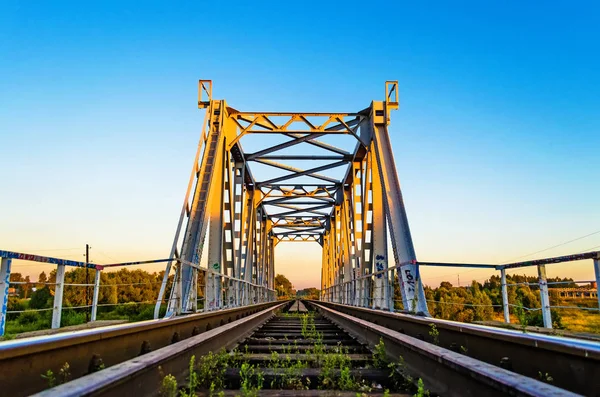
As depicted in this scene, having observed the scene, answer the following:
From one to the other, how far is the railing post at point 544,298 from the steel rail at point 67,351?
13.2ft

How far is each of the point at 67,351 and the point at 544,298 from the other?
4648mm

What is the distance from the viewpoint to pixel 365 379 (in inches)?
113

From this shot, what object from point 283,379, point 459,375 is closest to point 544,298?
point 459,375

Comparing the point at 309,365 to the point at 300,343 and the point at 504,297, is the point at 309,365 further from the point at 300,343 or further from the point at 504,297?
the point at 504,297

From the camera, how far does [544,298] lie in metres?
4.67

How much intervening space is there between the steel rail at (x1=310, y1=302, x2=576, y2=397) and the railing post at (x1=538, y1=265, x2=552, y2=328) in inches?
81.8

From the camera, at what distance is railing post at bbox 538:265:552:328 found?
4.54 m

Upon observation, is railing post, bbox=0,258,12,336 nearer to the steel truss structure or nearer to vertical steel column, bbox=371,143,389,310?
the steel truss structure

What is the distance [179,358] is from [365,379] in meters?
A: 1.28

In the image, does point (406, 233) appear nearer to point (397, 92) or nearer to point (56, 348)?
point (397, 92)

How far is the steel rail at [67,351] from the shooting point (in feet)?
6.42

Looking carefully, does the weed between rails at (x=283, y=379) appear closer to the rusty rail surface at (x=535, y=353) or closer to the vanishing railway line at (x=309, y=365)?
the vanishing railway line at (x=309, y=365)

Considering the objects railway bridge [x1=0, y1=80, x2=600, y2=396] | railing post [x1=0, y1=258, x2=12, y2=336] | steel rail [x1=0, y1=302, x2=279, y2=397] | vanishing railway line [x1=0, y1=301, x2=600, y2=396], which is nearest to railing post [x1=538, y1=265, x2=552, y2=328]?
railway bridge [x1=0, y1=80, x2=600, y2=396]

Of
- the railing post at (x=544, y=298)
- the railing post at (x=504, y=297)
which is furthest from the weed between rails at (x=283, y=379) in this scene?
the railing post at (x=504, y=297)
